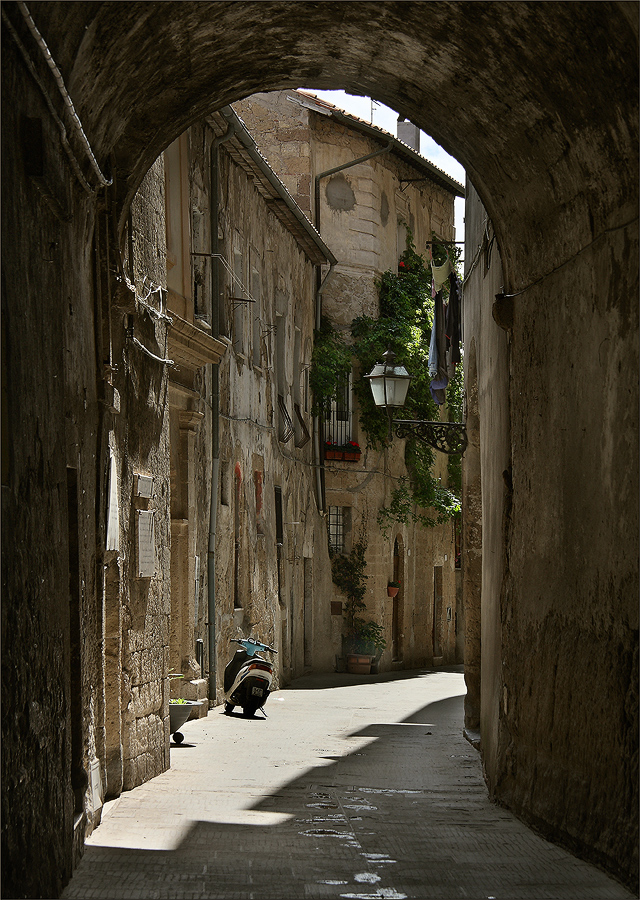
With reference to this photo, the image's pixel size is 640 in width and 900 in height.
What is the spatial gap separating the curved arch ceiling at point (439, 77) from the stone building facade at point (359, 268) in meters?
15.8

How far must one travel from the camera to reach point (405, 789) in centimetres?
788

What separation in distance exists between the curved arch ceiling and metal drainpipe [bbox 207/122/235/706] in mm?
6448

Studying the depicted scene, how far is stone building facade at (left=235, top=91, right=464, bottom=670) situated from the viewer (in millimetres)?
23031

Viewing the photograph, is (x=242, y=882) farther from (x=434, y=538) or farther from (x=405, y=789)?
(x=434, y=538)

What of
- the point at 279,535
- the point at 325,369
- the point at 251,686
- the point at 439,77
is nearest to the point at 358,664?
the point at 279,535

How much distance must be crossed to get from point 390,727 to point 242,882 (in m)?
7.46

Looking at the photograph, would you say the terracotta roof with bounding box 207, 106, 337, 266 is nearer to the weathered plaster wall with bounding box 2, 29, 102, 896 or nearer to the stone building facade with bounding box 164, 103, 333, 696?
the stone building facade with bounding box 164, 103, 333, 696

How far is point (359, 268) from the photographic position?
952 inches

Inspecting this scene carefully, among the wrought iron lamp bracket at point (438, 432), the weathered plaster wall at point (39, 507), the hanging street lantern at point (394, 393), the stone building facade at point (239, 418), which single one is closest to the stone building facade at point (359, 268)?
the stone building facade at point (239, 418)

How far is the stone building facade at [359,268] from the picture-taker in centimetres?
2303

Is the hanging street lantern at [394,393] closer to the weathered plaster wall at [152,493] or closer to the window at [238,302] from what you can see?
the window at [238,302]

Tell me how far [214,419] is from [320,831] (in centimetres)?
815

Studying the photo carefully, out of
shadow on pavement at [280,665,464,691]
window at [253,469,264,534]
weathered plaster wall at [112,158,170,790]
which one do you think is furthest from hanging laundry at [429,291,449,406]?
shadow on pavement at [280,665,464,691]

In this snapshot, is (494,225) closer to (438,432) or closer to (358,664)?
(438,432)
